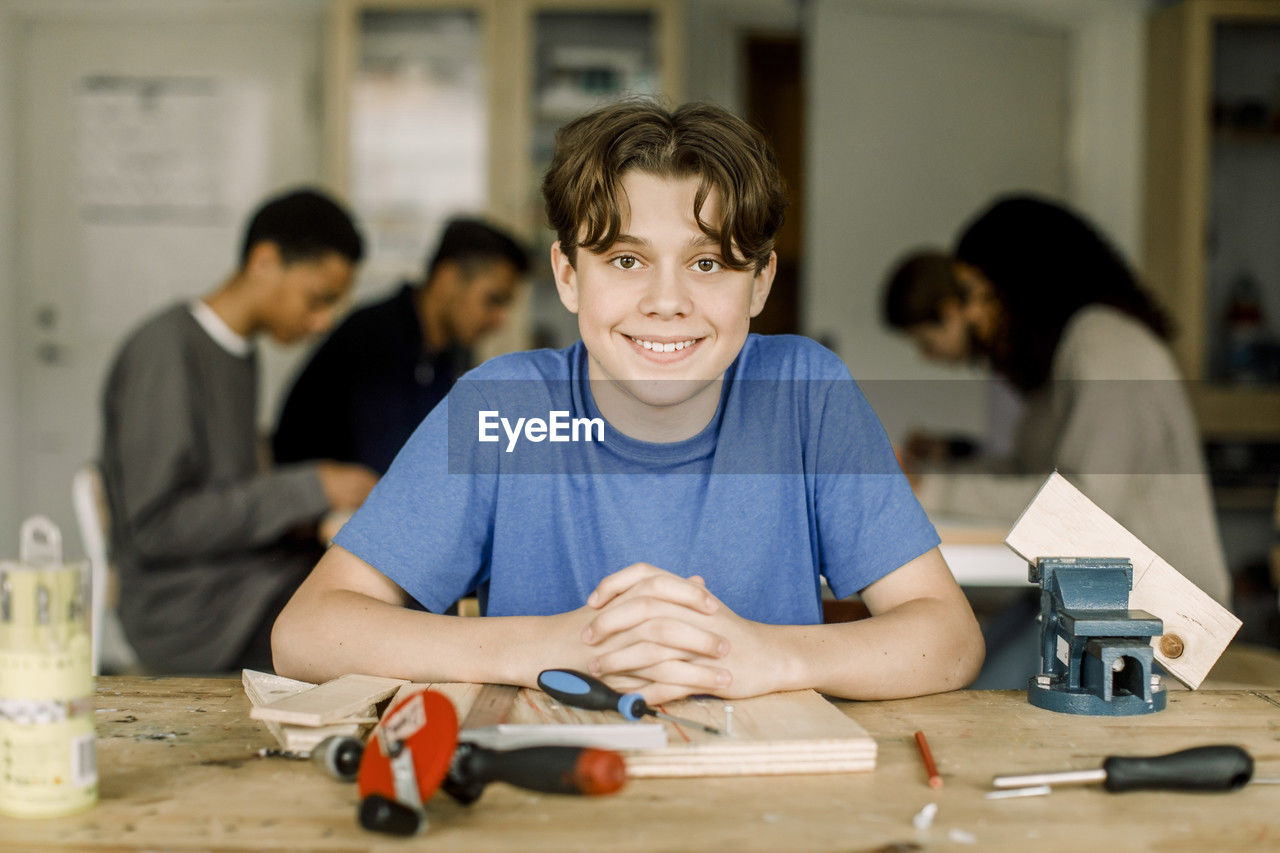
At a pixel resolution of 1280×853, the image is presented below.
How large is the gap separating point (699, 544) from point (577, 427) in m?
0.17

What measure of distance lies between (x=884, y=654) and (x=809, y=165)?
135 inches

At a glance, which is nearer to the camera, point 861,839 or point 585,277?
point 861,839

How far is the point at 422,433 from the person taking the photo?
1.12 metres

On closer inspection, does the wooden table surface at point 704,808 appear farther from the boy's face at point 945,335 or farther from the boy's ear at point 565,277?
the boy's face at point 945,335

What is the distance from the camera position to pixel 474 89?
3889mm

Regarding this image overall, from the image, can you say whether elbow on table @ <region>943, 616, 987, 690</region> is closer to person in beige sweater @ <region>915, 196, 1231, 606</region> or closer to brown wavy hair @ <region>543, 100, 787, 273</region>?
brown wavy hair @ <region>543, 100, 787, 273</region>

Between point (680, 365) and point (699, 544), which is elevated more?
point (680, 365)

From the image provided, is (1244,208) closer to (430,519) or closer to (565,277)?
(565,277)

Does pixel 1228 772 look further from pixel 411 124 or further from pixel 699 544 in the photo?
pixel 411 124

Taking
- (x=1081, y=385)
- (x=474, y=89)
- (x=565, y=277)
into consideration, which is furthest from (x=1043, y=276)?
(x=474, y=89)

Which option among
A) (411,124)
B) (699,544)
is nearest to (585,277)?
(699,544)

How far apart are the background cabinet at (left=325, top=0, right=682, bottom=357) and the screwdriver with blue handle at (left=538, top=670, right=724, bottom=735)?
2998 mm

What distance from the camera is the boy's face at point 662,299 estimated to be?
1.06 metres

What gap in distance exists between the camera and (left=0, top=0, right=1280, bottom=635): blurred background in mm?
3926
